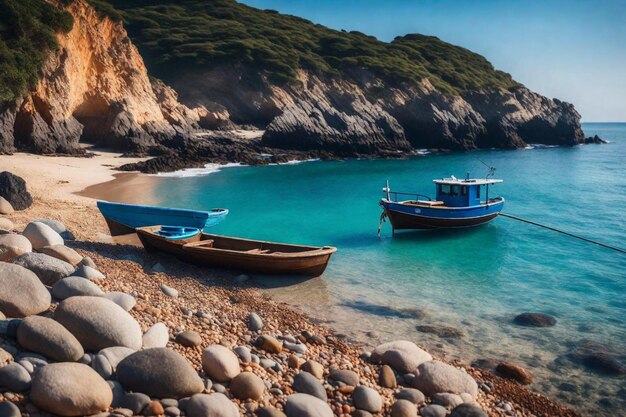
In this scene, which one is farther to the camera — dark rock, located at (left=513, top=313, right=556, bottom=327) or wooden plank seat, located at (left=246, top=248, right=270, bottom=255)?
wooden plank seat, located at (left=246, top=248, right=270, bottom=255)

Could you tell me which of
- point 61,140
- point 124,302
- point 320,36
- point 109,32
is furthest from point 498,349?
point 320,36

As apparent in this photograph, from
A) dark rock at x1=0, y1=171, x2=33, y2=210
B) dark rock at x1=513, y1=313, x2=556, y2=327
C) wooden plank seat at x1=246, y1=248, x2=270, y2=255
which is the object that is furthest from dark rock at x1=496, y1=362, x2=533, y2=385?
dark rock at x1=0, y1=171, x2=33, y2=210

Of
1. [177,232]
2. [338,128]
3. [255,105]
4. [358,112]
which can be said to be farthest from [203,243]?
[255,105]

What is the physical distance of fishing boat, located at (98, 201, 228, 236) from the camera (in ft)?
57.6

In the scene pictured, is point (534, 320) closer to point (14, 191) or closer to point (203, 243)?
point (203, 243)

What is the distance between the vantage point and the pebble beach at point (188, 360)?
241 inches

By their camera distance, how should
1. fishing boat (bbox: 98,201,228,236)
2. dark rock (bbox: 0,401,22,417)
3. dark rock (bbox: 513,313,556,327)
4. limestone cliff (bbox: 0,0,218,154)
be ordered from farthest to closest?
limestone cliff (bbox: 0,0,218,154), fishing boat (bbox: 98,201,228,236), dark rock (bbox: 513,313,556,327), dark rock (bbox: 0,401,22,417)

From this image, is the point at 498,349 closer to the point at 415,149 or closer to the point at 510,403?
the point at 510,403

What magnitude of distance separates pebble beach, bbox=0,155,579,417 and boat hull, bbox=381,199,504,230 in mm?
11020

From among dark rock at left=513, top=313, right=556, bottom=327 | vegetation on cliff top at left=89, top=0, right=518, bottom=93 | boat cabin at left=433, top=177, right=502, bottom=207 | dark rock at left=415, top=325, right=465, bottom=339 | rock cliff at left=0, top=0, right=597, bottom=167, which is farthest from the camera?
Answer: vegetation on cliff top at left=89, top=0, right=518, bottom=93

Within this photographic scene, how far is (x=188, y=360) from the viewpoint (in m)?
7.82

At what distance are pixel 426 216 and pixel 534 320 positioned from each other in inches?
410

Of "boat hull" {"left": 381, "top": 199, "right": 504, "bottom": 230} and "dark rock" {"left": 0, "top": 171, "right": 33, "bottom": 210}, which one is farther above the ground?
"dark rock" {"left": 0, "top": 171, "right": 33, "bottom": 210}

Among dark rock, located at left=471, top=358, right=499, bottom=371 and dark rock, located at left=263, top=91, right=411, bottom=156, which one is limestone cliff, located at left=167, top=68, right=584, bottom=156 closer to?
dark rock, located at left=263, top=91, right=411, bottom=156
